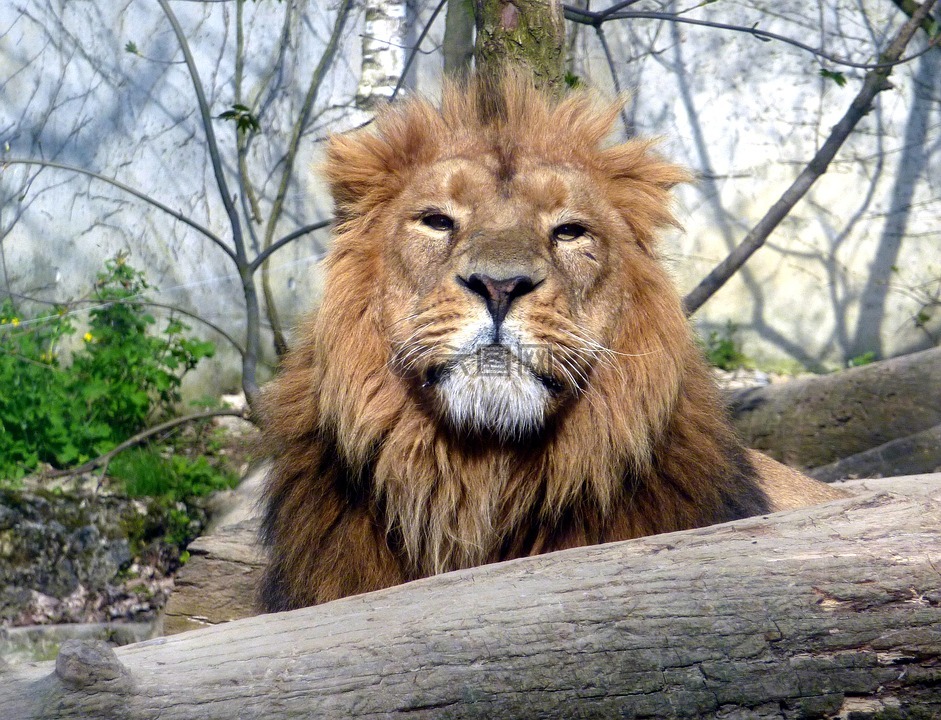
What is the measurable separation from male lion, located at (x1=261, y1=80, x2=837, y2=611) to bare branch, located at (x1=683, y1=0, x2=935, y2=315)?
73.6 inches

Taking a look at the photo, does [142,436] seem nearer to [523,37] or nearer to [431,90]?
[431,90]

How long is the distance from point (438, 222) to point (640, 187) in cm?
67

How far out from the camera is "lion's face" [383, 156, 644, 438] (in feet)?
8.42

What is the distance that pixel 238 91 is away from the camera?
688 centimetres

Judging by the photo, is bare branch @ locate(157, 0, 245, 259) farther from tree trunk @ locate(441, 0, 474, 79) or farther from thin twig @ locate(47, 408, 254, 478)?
tree trunk @ locate(441, 0, 474, 79)

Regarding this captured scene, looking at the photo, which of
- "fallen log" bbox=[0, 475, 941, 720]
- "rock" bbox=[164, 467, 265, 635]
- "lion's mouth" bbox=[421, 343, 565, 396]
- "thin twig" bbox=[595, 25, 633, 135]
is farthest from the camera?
"thin twig" bbox=[595, 25, 633, 135]

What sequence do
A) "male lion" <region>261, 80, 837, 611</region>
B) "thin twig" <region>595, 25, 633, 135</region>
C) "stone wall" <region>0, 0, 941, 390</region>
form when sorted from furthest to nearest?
"stone wall" <region>0, 0, 941, 390</region> → "thin twig" <region>595, 25, 633, 135</region> → "male lion" <region>261, 80, 837, 611</region>

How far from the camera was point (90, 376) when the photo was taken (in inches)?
254

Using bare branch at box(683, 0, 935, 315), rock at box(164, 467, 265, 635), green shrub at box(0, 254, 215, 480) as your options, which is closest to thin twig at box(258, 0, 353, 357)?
green shrub at box(0, 254, 215, 480)

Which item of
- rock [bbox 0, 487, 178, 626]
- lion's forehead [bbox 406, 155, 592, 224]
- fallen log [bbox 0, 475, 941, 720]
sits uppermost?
lion's forehead [bbox 406, 155, 592, 224]

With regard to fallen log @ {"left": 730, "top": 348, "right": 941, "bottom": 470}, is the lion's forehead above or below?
above

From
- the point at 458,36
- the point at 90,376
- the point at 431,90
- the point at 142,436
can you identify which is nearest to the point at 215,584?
the point at 142,436

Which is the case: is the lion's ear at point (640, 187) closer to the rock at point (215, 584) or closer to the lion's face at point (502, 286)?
the lion's face at point (502, 286)

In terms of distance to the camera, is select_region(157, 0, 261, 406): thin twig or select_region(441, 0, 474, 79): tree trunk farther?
select_region(157, 0, 261, 406): thin twig
